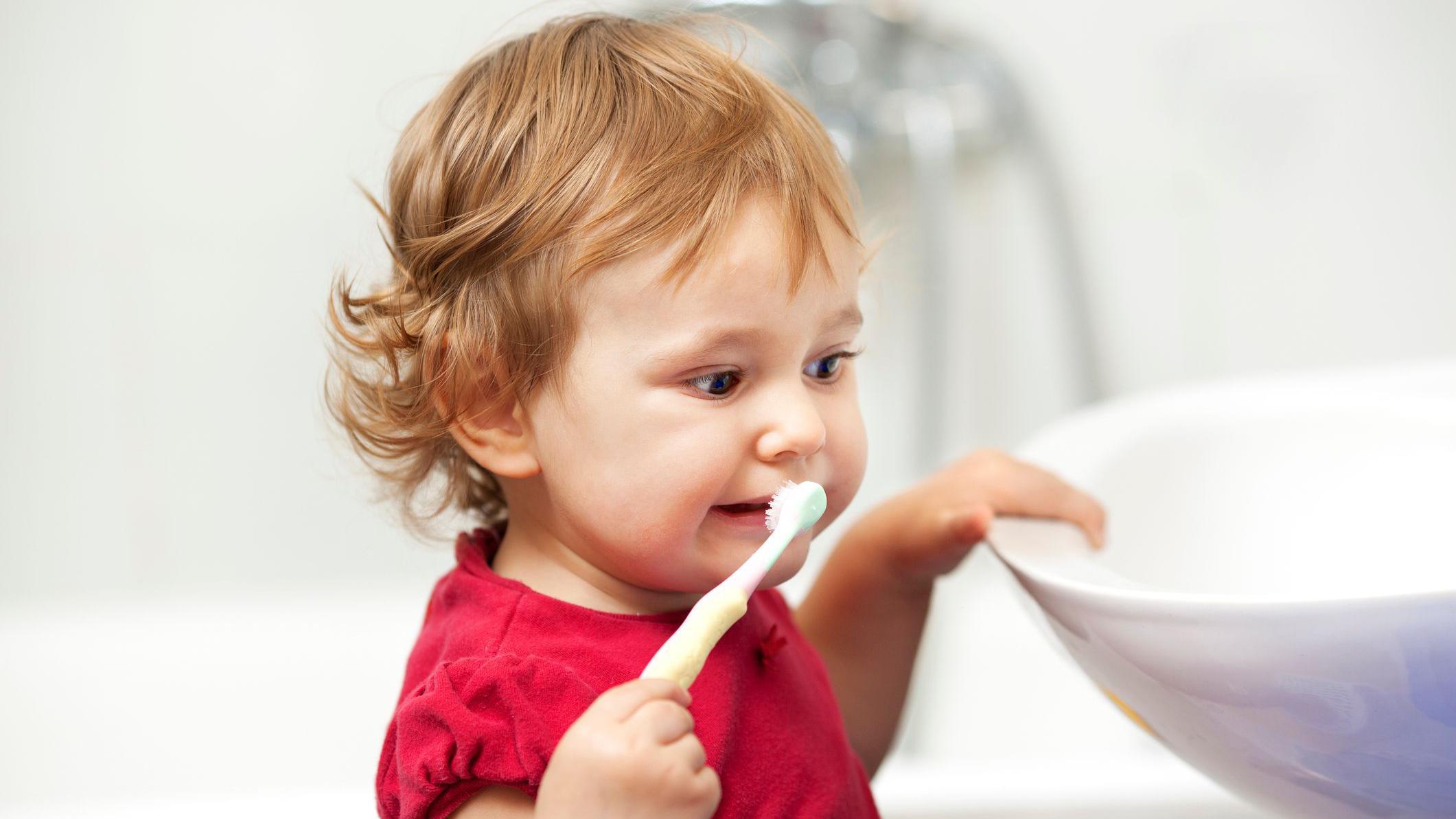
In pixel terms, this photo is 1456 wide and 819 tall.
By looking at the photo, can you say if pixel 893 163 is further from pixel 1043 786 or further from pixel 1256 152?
pixel 1043 786

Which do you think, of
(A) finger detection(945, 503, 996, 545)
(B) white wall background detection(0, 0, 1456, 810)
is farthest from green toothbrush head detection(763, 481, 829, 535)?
(B) white wall background detection(0, 0, 1456, 810)

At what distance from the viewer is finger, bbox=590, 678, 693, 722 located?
390 mm

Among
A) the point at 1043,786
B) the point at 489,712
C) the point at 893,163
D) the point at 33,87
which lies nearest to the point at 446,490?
the point at 489,712

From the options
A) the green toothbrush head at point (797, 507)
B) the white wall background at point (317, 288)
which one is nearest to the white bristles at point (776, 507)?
the green toothbrush head at point (797, 507)

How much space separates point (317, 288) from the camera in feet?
4.26

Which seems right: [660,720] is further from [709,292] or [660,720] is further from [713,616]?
[709,292]

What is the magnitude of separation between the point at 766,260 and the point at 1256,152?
95cm

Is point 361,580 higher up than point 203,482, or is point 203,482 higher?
point 203,482

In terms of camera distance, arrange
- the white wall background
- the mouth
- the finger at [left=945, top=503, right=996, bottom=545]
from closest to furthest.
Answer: the mouth, the finger at [left=945, top=503, right=996, bottom=545], the white wall background

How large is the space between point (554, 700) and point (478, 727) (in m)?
0.03

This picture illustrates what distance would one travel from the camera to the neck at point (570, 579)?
51cm

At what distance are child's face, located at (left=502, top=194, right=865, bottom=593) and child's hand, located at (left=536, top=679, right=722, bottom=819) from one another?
0.29ft

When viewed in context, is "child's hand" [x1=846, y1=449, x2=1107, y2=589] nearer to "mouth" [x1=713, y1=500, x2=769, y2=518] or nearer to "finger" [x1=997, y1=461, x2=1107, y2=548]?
"finger" [x1=997, y1=461, x2=1107, y2=548]

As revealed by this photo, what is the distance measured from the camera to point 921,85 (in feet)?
3.94
